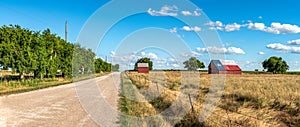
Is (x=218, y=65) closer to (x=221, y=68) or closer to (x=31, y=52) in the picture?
(x=221, y=68)

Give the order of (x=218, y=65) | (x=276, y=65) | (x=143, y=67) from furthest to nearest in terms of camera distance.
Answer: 1. (x=276, y=65)
2. (x=218, y=65)
3. (x=143, y=67)

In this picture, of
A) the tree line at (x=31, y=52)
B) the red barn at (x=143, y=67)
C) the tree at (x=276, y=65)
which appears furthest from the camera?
the tree at (x=276, y=65)

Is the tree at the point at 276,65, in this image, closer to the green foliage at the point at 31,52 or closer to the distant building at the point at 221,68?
the distant building at the point at 221,68

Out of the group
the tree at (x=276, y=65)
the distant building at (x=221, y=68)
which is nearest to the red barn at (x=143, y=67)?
the distant building at (x=221, y=68)

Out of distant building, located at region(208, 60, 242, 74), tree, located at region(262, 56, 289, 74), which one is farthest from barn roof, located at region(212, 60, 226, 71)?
tree, located at region(262, 56, 289, 74)

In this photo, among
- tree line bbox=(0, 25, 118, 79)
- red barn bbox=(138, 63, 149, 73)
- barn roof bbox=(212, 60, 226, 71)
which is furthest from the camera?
barn roof bbox=(212, 60, 226, 71)

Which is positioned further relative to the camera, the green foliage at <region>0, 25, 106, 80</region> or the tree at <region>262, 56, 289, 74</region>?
the tree at <region>262, 56, 289, 74</region>

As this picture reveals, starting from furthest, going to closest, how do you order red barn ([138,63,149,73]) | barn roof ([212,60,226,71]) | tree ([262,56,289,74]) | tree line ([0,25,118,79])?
tree ([262,56,289,74]) < barn roof ([212,60,226,71]) < red barn ([138,63,149,73]) < tree line ([0,25,118,79])

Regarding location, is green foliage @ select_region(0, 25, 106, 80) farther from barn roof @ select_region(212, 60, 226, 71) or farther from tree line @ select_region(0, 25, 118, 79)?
barn roof @ select_region(212, 60, 226, 71)

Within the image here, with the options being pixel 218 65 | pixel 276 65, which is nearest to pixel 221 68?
pixel 218 65

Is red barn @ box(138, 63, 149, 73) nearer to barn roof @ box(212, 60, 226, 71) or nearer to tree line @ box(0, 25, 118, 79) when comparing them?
barn roof @ box(212, 60, 226, 71)

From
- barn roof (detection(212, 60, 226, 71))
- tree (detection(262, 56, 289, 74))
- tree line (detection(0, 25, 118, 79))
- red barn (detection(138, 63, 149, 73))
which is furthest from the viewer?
tree (detection(262, 56, 289, 74))

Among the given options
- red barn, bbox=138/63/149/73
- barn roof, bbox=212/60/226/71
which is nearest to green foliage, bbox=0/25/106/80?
red barn, bbox=138/63/149/73

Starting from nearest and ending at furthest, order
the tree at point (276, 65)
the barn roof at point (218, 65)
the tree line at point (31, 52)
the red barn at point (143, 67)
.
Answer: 1. the tree line at point (31, 52)
2. the red barn at point (143, 67)
3. the barn roof at point (218, 65)
4. the tree at point (276, 65)
